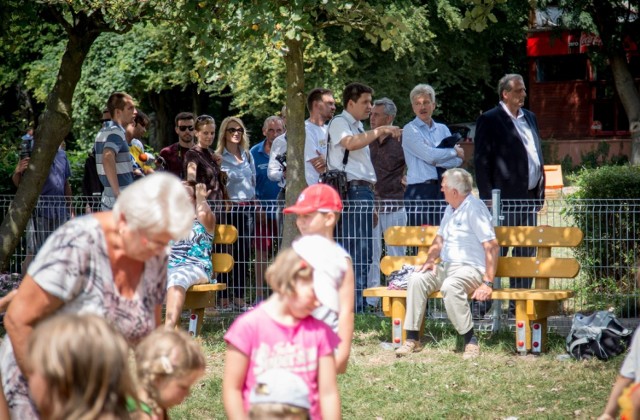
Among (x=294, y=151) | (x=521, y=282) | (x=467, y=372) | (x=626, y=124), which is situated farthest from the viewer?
(x=626, y=124)

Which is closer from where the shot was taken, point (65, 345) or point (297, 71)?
point (65, 345)

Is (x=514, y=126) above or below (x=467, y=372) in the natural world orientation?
above

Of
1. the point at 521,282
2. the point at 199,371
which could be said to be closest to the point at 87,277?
the point at 199,371

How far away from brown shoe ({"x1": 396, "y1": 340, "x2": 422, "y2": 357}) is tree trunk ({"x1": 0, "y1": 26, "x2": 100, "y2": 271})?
428cm

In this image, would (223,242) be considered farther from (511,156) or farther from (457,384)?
(457,384)

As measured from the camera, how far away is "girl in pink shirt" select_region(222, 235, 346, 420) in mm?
4082

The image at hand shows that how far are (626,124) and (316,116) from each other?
29.3 m

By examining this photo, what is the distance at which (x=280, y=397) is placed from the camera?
3.84m

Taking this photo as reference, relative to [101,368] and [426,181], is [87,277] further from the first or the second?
[426,181]

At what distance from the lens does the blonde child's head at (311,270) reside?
13.4 ft

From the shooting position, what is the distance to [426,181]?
10.8m

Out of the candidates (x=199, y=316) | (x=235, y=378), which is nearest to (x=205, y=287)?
(x=199, y=316)

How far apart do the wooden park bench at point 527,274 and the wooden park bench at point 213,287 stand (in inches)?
57.1

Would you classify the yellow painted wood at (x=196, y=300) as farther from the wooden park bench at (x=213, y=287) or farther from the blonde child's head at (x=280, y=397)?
the blonde child's head at (x=280, y=397)
